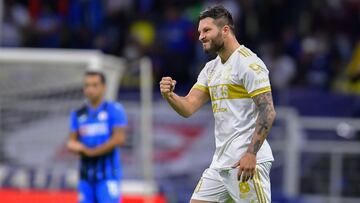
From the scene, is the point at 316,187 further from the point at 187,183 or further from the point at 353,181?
the point at 187,183

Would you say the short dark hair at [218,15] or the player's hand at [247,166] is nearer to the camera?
the player's hand at [247,166]

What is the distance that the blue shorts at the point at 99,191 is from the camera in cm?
1140

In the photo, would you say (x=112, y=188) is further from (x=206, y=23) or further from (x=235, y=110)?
(x=206, y=23)

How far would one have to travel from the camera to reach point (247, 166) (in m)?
7.69

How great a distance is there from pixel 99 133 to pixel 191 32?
671 cm

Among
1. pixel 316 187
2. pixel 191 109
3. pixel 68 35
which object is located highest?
pixel 68 35

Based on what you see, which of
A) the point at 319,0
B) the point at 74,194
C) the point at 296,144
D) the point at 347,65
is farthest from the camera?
the point at 319,0

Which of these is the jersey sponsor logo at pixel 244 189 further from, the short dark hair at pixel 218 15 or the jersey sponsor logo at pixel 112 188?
the jersey sponsor logo at pixel 112 188

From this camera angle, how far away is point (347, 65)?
1786cm

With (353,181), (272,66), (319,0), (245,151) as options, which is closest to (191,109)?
(245,151)

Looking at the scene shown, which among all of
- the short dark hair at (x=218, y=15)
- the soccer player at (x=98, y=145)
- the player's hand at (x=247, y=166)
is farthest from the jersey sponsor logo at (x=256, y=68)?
the soccer player at (x=98, y=145)

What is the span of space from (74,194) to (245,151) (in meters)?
6.51

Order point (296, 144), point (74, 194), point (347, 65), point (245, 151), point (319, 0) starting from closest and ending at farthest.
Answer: point (245, 151) → point (74, 194) → point (296, 144) → point (347, 65) → point (319, 0)

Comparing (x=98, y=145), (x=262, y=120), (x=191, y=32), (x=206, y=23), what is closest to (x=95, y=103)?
(x=98, y=145)
